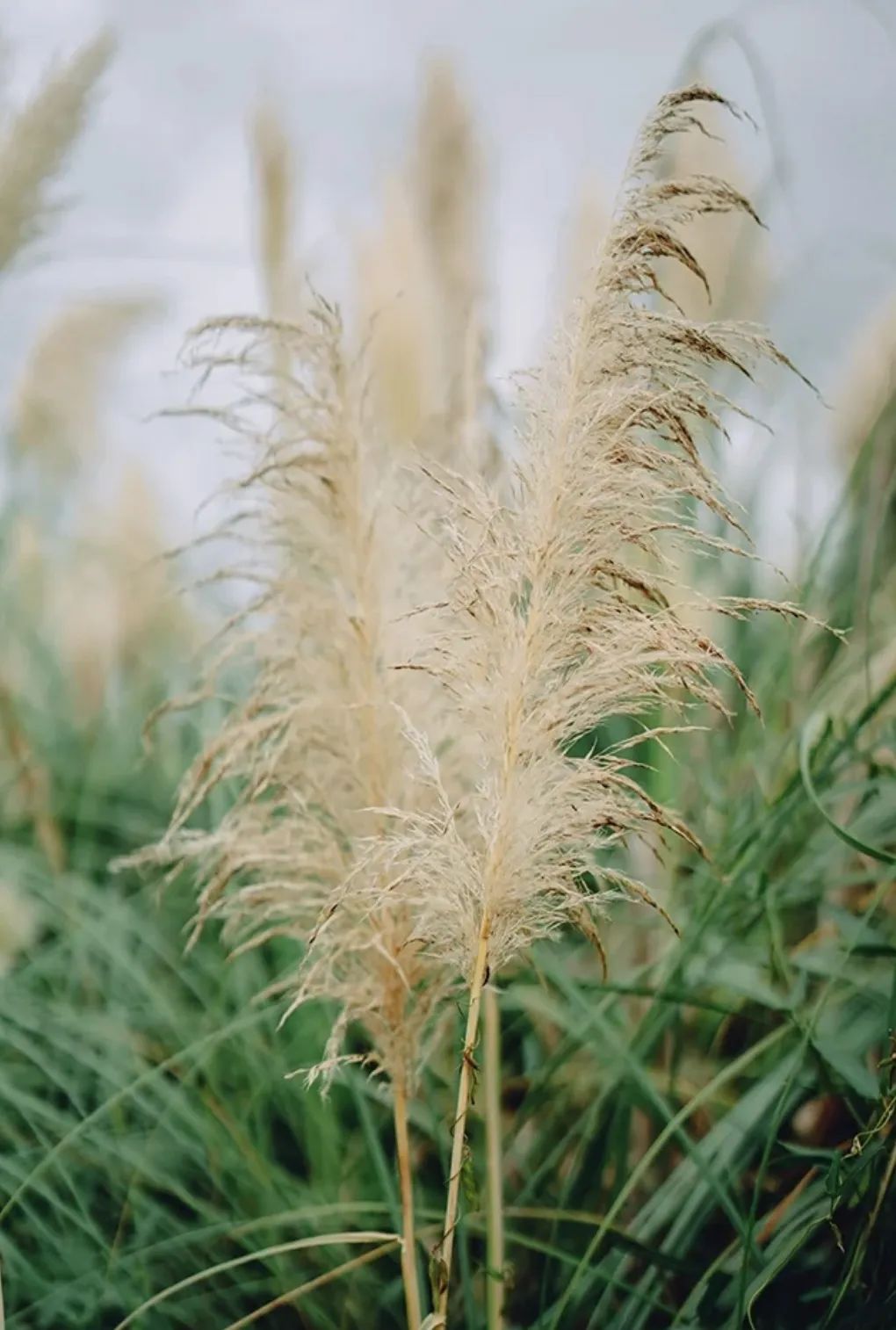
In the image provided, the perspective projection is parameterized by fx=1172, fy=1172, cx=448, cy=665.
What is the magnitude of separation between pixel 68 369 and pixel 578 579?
2.07m

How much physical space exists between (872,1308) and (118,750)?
222cm

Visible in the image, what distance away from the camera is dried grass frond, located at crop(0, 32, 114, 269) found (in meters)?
1.38

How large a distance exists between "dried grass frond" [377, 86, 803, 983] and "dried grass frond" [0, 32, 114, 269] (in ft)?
2.41

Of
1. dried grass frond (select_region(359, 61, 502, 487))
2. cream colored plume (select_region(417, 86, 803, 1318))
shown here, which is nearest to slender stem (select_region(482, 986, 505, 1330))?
cream colored plume (select_region(417, 86, 803, 1318))

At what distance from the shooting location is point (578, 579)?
99 centimetres

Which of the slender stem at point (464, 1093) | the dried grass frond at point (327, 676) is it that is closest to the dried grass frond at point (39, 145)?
the dried grass frond at point (327, 676)

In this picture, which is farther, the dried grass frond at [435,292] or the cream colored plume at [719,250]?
the cream colored plume at [719,250]

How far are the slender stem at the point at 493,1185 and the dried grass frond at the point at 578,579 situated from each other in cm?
36

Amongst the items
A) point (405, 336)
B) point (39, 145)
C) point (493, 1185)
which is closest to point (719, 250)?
point (405, 336)

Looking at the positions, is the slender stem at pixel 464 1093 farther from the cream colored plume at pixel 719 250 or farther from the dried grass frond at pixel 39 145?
the cream colored plume at pixel 719 250

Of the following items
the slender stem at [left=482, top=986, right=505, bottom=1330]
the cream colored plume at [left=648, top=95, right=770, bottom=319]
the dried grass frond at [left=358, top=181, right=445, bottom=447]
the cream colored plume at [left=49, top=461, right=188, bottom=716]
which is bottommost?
the slender stem at [left=482, top=986, right=505, bottom=1330]

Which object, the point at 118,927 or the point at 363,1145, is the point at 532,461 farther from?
the point at 118,927

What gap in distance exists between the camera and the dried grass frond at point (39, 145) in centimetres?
138

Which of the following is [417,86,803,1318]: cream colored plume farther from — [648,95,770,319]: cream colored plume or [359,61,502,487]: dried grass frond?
[648,95,770,319]: cream colored plume
